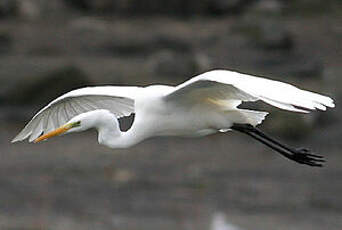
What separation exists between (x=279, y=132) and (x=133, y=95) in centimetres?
A: 911

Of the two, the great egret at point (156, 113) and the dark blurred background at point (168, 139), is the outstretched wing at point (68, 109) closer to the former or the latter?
the great egret at point (156, 113)

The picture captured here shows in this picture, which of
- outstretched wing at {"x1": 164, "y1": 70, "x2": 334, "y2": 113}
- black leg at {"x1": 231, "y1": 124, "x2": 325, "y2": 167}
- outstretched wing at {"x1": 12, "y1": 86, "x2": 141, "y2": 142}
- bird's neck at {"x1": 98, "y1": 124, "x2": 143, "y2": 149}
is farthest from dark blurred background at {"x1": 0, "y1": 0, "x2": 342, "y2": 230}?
outstretched wing at {"x1": 164, "y1": 70, "x2": 334, "y2": 113}

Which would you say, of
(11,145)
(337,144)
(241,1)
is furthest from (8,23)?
(337,144)

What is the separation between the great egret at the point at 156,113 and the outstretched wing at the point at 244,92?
1 centimetres

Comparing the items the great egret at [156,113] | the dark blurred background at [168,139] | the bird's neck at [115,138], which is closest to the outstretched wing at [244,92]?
the great egret at [156,113]

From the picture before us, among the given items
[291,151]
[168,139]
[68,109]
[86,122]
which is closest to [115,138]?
[86,122]

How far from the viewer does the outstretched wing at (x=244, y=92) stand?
7887mm

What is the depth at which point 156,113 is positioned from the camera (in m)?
9.53

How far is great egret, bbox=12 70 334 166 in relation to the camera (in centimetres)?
941

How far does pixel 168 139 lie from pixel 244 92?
35.9 ft

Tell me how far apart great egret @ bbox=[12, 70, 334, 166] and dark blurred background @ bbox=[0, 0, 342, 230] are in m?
4.42

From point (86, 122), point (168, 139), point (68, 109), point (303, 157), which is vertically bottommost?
point (168, 139)

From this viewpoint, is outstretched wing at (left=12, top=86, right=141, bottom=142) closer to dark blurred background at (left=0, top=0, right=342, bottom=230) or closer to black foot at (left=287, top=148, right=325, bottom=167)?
black foot at (left=287, top=148, right=325, bottom=167)

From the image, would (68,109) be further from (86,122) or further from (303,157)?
(303,157)
